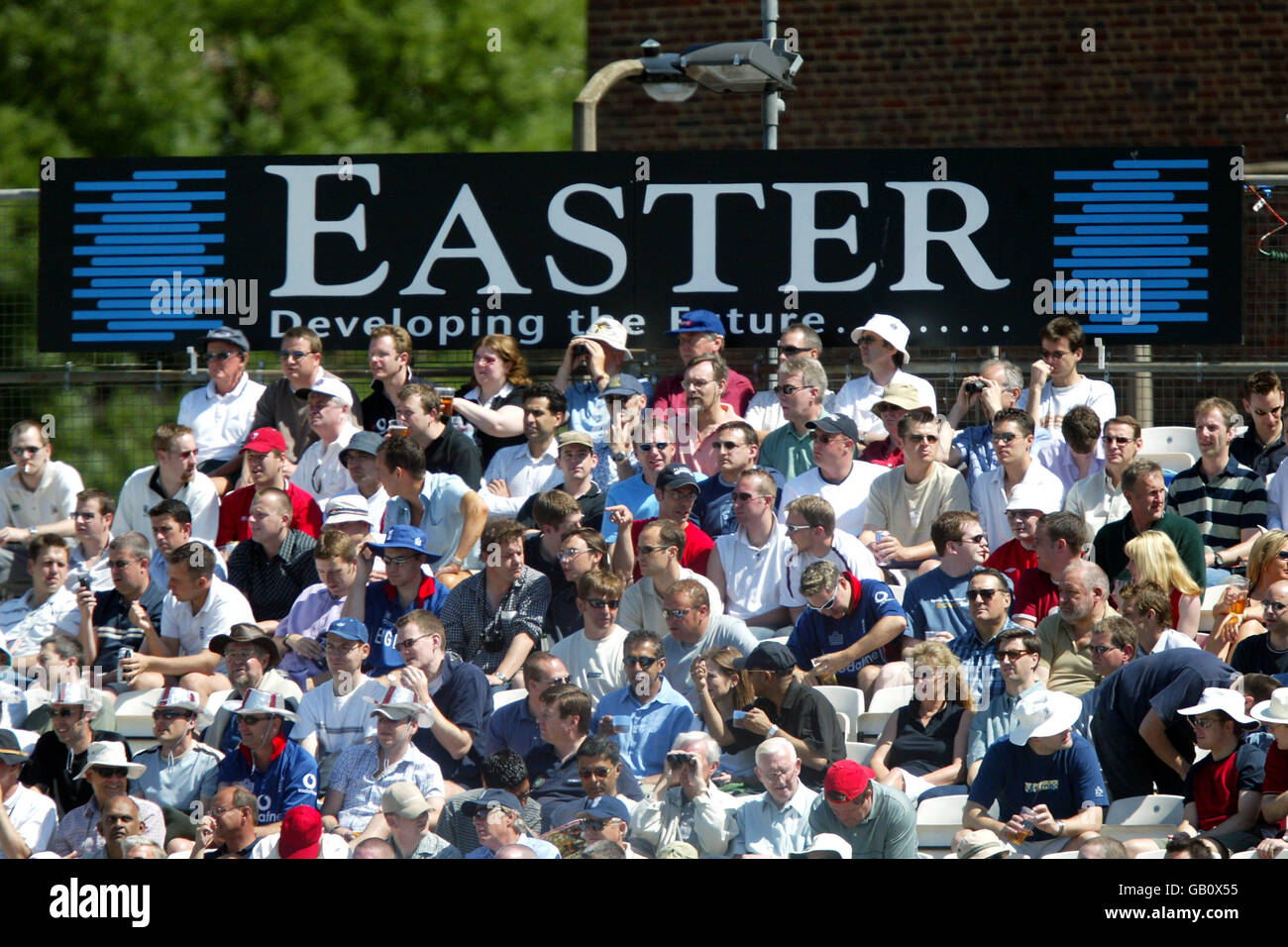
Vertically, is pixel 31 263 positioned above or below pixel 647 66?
below

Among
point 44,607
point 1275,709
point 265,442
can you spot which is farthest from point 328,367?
point 1275,709

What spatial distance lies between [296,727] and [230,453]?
272 centimetres

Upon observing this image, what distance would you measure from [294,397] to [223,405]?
1.37ft

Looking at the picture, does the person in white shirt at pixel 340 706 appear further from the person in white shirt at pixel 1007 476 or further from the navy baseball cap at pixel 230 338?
the person in white shirt at pixel 1007 476

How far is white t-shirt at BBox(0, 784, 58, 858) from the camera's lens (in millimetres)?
8172

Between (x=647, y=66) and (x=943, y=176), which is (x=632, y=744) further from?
(x=647, y=66)

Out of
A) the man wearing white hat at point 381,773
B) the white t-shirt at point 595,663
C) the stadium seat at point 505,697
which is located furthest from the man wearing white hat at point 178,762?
the white t-shirt at point 595,663

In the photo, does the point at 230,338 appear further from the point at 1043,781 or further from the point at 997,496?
the point at 1043,781

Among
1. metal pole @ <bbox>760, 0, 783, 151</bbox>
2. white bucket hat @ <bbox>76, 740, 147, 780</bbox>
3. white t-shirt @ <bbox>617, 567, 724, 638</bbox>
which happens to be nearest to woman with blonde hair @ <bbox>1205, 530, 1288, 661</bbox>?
white t-shirt @ <bbox>617, 567, 724, 638</bbox>

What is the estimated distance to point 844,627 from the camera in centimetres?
859

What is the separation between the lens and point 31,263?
40.0ft

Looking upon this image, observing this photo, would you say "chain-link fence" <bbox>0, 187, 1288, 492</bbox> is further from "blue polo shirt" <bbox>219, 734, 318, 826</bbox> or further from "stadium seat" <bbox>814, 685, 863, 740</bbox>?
"blue polo shirt" <bbox>219, 734, 318, 826</bbox>

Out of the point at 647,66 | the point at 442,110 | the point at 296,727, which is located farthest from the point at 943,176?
the point at 442,110

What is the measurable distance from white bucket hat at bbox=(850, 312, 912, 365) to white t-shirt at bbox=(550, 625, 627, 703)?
2.83 meters
